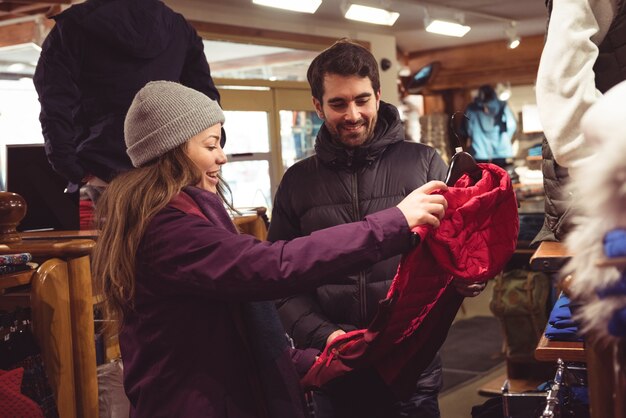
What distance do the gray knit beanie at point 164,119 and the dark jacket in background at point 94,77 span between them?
1.25 meters

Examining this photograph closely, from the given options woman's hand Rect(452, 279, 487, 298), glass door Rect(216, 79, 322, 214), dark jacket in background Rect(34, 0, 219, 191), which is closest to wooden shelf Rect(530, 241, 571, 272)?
woman's hand Rect(452, 279, 487, 298)

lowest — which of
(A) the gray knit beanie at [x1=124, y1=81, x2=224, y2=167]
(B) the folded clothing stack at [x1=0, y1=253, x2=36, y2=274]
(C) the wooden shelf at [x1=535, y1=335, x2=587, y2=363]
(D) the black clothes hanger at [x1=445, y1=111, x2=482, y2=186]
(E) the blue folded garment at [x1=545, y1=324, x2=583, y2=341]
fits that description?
(C) the wooden shelf at [x1=535, y1=335, x2=587, y2=363]

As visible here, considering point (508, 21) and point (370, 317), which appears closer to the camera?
point (370, 317)

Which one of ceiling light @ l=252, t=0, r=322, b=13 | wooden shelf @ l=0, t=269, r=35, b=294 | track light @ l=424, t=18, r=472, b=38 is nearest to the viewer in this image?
wooden shelf @ l=0, t=269, r=35, b=294

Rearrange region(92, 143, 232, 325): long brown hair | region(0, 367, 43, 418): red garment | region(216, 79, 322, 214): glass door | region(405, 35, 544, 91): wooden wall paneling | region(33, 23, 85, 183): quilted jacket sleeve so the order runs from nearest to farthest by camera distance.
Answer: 1. region(92, 143, 232, 325): long brown hair
2. region(0, 367, 43, 418): red garment
3. region(33, 23, 85, 183): quilted jacket sleeve
4. region(216, 79, 322, 214): glass door
5. region(405, 35, 544, 91): wooden wall paneling

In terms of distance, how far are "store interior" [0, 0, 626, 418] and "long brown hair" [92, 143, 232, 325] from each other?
0.43 m

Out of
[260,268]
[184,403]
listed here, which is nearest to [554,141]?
[260,268]

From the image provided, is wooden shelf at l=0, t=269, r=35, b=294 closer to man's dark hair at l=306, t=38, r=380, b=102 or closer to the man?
the man

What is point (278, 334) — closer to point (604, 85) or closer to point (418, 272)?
point (418, 272)

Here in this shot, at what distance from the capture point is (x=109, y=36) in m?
3.21

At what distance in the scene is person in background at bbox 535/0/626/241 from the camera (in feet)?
4.92

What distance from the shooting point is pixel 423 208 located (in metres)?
1.60

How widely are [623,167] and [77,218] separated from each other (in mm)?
3244

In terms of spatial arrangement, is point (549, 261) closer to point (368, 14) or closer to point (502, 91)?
point (368, 14)
